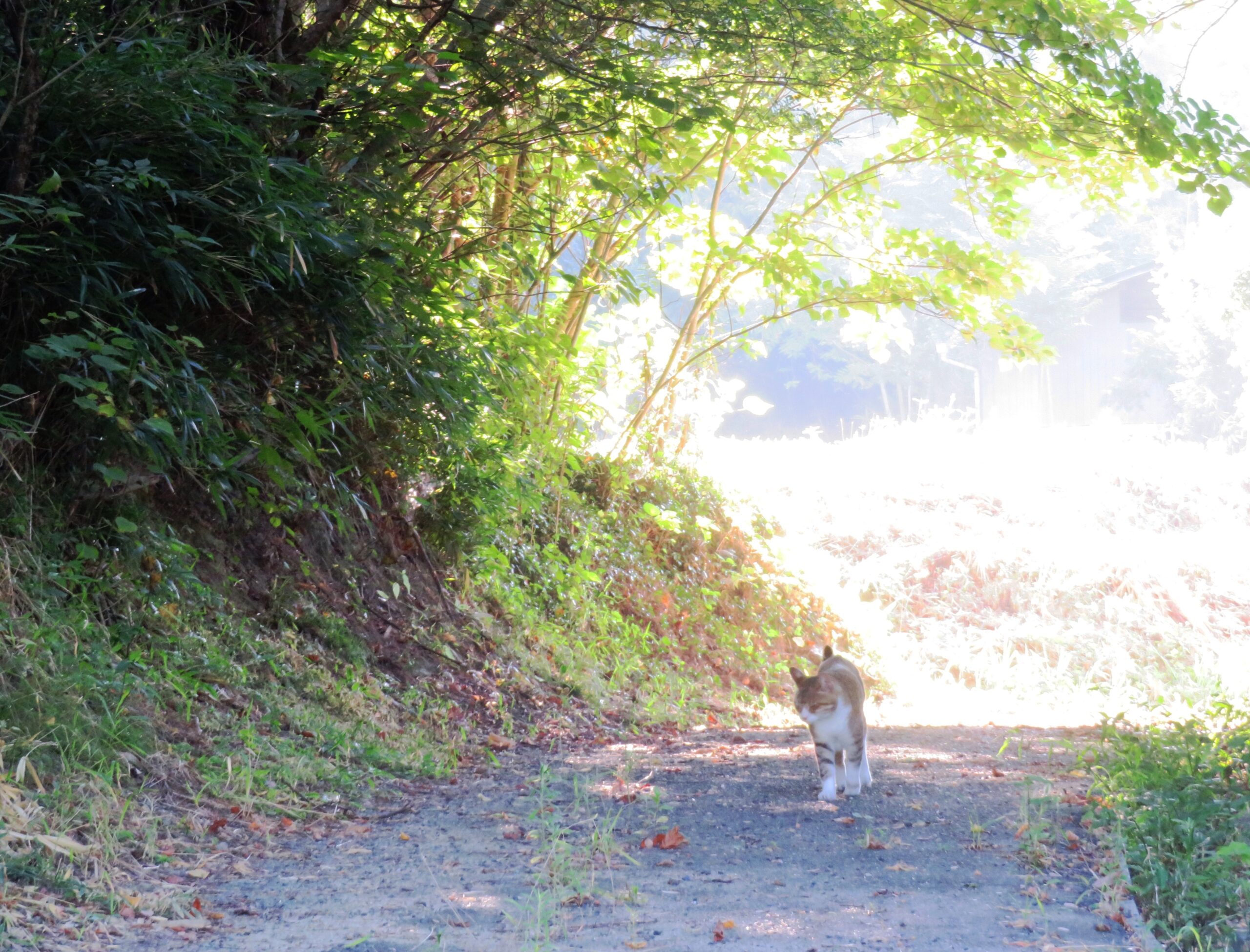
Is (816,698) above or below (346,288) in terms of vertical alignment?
below

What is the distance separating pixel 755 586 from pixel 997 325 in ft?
13.9

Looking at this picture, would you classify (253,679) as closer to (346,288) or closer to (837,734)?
(346,288)

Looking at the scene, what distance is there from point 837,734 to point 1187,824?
1.61 meters

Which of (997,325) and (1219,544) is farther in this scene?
(1219,544)

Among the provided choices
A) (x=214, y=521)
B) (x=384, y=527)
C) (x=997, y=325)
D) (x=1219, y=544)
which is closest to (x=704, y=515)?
(x=997, y=325)

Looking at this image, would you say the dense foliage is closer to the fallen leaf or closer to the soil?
the soil

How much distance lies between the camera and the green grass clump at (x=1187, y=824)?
3.24 m

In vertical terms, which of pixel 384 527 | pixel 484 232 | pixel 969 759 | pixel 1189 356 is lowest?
pixel 969 759

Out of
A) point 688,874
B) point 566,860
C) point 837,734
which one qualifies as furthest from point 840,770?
point 566,860

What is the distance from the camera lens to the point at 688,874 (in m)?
3.69

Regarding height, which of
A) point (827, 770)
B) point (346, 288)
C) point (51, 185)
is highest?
point (51, 185)

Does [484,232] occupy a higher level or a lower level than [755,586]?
higher

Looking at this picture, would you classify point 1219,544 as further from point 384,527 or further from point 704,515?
point 384,527

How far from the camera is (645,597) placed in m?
11.1
